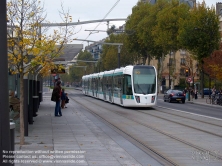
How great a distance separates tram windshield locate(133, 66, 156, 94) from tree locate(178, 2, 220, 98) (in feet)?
73.4

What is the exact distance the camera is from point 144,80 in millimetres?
34219

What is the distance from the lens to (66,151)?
12.7 metres

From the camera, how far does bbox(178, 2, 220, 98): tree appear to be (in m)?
55.6

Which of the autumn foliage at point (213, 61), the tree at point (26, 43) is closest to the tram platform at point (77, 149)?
the tree at point (26, 43)

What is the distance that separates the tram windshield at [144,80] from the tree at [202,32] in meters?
22.4

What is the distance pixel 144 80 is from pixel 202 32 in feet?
77.8

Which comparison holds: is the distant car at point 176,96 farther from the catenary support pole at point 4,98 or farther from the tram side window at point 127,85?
the catenary support pole at point 4,98

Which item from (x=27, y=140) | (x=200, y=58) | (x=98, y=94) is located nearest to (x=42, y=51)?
(x=27, y=140)


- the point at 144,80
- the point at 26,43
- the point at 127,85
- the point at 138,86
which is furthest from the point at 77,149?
the point at 127,85

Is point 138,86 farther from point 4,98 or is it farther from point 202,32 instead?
point 4,98

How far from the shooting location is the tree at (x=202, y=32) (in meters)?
55.6

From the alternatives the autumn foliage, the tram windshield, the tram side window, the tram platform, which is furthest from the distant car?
the tram platform

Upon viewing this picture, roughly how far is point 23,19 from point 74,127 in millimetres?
6602

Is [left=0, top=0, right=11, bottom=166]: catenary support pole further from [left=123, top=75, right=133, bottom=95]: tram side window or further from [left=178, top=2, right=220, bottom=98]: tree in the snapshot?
[left=178, top=2, right=220, bottom=98]: tree
